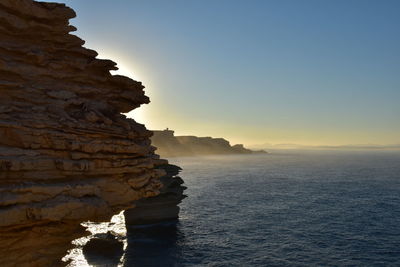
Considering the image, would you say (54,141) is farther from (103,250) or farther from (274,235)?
(274,235)

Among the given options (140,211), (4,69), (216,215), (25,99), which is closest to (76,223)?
(25,99)

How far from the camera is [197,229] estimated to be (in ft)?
142

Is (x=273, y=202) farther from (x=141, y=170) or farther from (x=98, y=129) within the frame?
(x=98, y=129)

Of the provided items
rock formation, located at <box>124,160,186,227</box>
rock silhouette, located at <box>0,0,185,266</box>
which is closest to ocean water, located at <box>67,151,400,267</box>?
rock formation, located at <box>124,160,186,227</box>

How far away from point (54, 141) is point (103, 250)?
76.1 feet

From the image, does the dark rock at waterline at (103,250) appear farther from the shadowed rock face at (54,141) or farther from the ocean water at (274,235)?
the shadowed rock face at (54,141)

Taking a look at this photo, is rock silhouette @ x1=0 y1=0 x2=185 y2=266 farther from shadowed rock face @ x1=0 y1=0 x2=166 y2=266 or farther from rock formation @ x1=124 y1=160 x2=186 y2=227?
rock formation @ x1=124 y1=160 x2=186 y2=227

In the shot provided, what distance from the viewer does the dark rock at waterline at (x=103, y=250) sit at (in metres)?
31.0

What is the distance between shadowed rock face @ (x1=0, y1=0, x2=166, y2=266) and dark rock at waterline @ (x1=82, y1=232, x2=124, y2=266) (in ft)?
52.7

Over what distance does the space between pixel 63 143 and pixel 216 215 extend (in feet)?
130

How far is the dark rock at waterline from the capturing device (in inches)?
1222

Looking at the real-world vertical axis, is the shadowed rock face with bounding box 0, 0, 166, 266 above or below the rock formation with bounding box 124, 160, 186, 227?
above

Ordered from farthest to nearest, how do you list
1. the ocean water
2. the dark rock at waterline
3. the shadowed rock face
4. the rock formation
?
the rock formation, the ocean water, the dark rock at waterline, the shadowed rock face

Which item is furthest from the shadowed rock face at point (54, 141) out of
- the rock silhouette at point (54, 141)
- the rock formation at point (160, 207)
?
the rock formation at point (160, 207)
